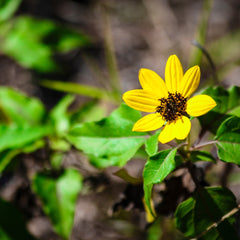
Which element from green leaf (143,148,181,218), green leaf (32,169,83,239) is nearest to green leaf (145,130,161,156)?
green leaf (143,148,181,218)

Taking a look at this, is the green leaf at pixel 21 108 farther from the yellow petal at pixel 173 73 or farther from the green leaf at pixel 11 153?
the yellow petal at pixel 173 73

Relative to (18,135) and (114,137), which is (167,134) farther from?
(18,135)

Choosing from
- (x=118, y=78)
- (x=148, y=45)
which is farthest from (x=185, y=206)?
(x=148, y=45)

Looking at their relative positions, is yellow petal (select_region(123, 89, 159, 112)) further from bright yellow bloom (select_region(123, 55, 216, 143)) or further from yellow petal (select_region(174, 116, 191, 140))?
yellow petal (select_region(174, 116, 191, 140))

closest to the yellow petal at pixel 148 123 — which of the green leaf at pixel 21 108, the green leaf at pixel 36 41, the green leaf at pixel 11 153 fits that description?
the green leaf at pixel 11 153

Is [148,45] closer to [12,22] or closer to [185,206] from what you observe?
[12,22]

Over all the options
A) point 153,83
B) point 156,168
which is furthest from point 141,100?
point 156,168
